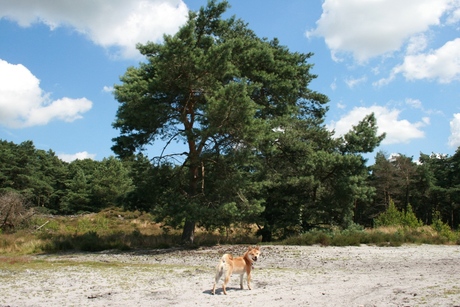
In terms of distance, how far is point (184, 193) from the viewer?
2133cm

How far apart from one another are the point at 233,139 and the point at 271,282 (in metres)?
10.5

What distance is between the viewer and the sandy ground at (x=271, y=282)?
782cm

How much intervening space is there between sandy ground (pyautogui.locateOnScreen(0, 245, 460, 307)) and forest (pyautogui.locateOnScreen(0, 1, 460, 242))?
5548 millimetres

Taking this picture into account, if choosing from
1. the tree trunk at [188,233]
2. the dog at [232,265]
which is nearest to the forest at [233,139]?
the tree trunk at [188,233]

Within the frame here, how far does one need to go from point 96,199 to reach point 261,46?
179 ft

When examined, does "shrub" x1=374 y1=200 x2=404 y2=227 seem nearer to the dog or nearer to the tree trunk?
the tree trunk

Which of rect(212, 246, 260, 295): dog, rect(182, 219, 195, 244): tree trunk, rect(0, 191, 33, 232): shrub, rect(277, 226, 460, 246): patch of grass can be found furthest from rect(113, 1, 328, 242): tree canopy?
rect(0, 191, 33, 232): shrub

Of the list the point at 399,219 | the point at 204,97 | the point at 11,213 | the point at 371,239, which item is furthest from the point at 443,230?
the point at 11,213

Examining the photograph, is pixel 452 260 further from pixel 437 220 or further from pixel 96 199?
pixel 96 199

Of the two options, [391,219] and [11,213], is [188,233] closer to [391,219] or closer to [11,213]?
[391,219]

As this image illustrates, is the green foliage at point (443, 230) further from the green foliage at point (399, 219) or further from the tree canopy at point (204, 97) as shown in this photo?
the tree canopy at point (204, 97)

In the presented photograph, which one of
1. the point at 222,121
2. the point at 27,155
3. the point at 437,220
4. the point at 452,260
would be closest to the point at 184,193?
the point at 222,121

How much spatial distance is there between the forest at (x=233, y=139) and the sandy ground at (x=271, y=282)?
555 cm

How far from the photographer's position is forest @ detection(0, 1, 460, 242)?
62.0 ft
